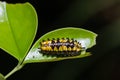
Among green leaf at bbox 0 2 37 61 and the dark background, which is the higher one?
green leaf at bbox 0 2 37 61

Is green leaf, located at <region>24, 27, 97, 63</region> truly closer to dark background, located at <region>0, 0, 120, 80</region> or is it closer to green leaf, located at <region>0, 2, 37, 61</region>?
green leaf, located at <region>0, 2, 37, 61</region>

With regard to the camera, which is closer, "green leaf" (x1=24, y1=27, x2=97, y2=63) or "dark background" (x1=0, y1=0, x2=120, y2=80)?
"green leaf" (x1=24, y1=27, x2=97, y2=63)

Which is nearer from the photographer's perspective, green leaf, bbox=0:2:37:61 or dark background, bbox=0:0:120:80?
green leaf, bbox=0:2:37:61

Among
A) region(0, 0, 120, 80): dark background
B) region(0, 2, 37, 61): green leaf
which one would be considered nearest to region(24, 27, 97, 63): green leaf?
region(0, 2, 37, 61): green leaf

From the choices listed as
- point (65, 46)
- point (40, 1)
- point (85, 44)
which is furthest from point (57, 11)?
point (85, 44)

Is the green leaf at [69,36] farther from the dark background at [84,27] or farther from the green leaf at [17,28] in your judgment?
the dark background at [84,27]

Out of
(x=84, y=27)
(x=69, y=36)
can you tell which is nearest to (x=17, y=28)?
(x=69, y=36)
